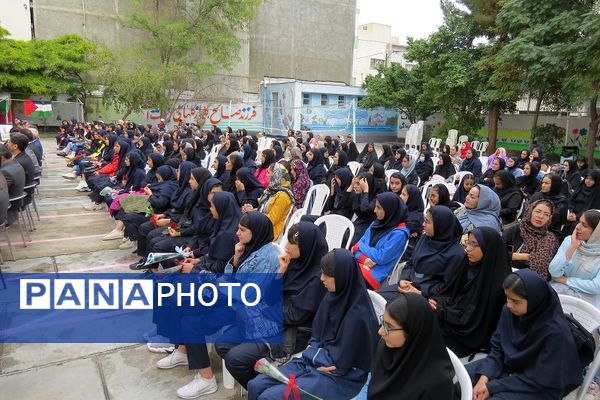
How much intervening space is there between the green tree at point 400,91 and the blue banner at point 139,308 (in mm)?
18102

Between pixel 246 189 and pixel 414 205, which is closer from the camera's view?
pixel 414 205

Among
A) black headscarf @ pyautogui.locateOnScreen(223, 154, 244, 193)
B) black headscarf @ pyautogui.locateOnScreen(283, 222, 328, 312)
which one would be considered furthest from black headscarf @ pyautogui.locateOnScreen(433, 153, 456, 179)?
black headscarf @ pyautogui.locateOnScreen(283, 222, 328, 312)

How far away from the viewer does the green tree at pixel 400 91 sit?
20594mm

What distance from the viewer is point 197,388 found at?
9.11ft

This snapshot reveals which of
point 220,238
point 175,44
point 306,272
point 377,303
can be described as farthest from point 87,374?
point 175,44

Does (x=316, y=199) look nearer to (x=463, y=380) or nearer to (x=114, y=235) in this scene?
(x=114, y=235)

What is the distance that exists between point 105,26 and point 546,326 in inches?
1083

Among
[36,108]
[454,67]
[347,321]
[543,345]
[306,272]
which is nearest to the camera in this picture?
[543,345]

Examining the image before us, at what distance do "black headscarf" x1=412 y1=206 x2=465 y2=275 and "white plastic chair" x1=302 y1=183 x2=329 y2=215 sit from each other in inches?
109

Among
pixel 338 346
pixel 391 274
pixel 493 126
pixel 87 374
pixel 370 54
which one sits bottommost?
pixel 87 374

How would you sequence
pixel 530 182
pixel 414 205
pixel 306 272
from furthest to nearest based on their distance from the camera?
1. pixel 530 182
2. pixel 414 205
3. pixel 306 272

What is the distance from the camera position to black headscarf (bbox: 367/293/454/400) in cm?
179

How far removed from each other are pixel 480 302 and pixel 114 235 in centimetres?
481

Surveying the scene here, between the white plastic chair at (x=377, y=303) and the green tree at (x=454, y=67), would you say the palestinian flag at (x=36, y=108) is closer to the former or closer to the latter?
the green tree at (x=454, y=67)
